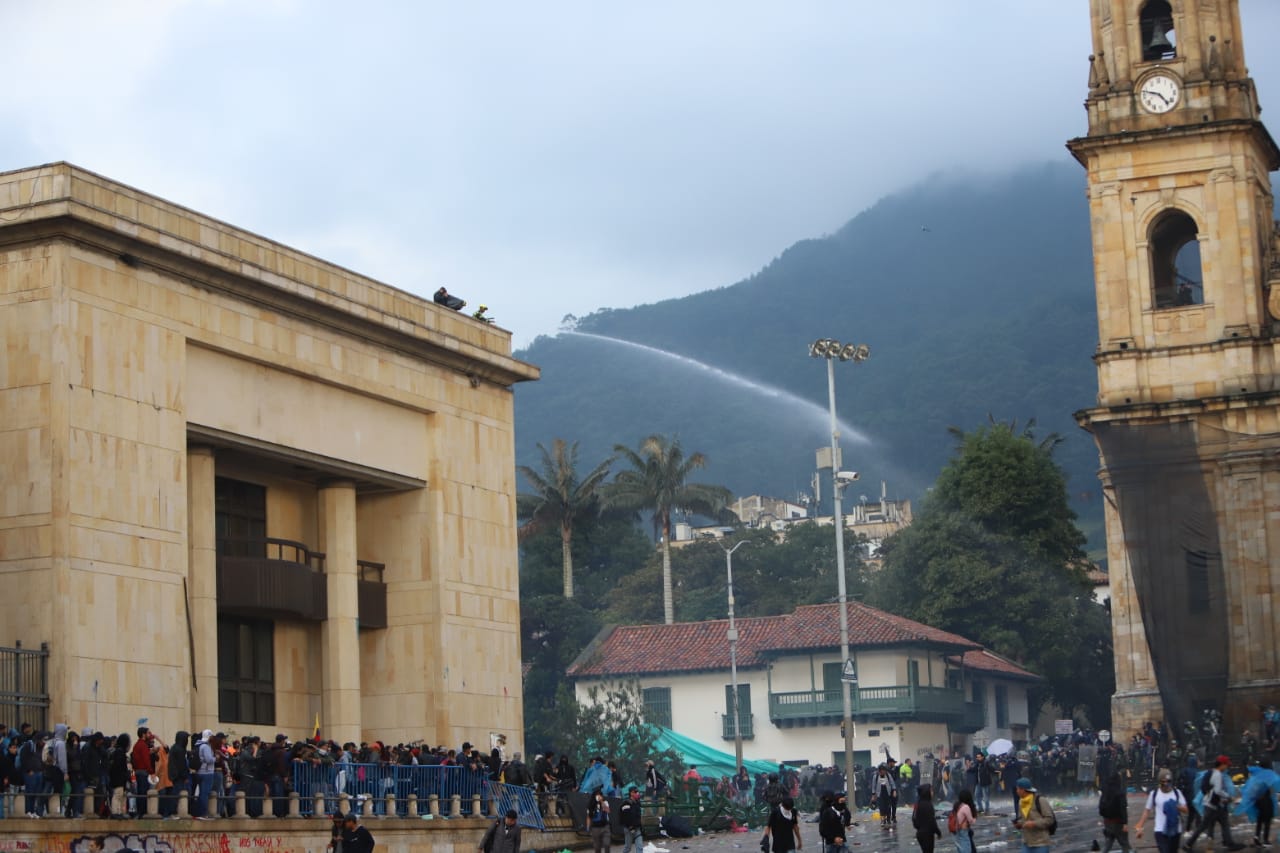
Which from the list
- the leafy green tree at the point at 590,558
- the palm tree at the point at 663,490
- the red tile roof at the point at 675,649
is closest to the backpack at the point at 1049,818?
the red tile roof at the point at 675,649

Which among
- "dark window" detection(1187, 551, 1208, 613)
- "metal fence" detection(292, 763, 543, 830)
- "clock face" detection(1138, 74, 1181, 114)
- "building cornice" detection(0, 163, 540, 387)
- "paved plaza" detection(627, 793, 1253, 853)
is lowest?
"paved plaza" detection(627, 793, 1253, 853)

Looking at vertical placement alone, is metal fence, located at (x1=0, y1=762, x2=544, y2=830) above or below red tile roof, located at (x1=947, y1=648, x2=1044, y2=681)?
below

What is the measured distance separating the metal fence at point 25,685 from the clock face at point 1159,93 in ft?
127

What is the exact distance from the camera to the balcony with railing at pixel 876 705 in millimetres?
73688

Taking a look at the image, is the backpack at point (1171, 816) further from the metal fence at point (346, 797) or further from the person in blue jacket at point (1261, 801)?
the metal fence at point (346, 797)

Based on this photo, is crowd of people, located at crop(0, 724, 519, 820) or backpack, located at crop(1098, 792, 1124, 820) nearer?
crowd of people, located at crop(0, 724, 519, 820)

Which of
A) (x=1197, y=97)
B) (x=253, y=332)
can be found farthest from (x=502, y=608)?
(x=1197, y=97)

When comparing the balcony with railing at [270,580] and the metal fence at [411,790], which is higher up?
the balcony with railing at [270,580]

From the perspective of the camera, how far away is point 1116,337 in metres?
58.0

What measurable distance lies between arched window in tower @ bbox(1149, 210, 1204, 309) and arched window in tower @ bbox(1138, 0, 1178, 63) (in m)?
4.81

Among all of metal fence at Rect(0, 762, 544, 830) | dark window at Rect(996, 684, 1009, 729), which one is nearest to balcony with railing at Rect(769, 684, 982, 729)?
dark window at Rect(996, 684, 1009, 729)

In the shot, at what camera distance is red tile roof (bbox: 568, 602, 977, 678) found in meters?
74.8

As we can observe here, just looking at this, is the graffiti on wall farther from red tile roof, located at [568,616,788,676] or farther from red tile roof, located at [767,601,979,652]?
red tile roof, located at [568,616,788,676]

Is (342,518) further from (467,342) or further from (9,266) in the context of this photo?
(9,266)
